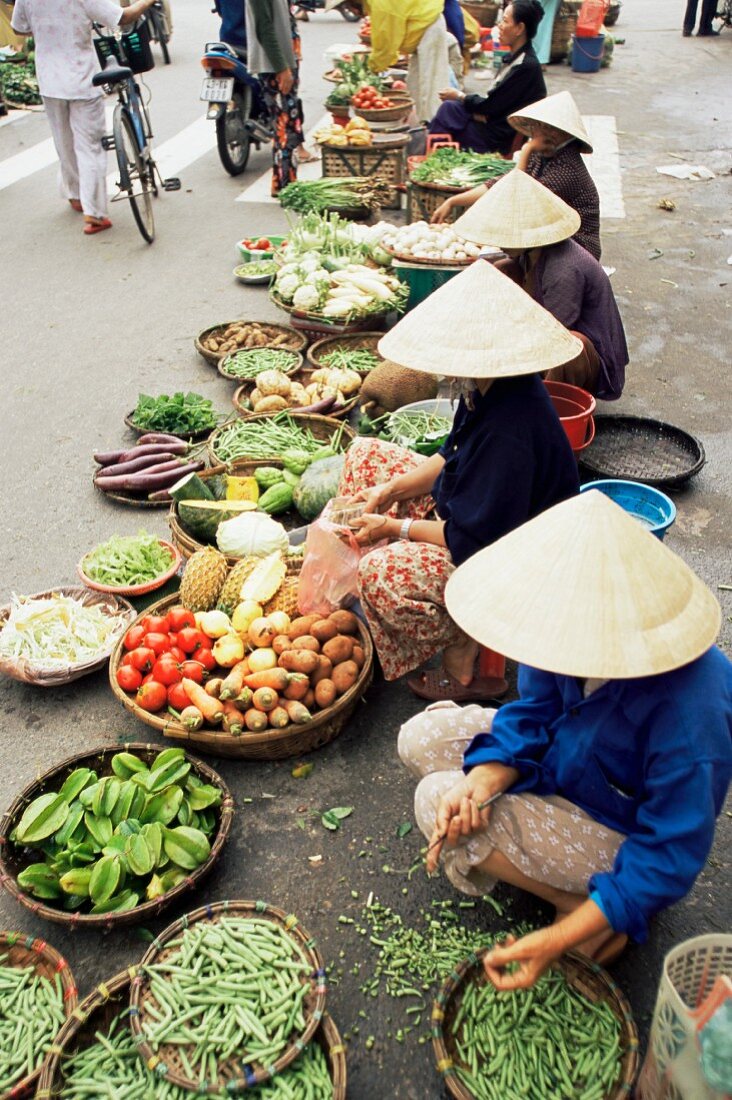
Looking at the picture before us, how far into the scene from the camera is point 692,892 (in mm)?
2477

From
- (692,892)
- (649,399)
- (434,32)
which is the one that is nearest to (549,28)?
(434,32)

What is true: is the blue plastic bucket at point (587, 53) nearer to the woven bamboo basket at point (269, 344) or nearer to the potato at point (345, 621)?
the woven bamboo basket at point (269, 344)

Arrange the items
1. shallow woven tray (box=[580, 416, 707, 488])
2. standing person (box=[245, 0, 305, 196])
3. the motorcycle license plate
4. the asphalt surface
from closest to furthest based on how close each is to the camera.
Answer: the asphalt surface → shallow woven tray (box=[580, 416, 707, 488]) → standing person (box=[245, 0, 305, 196]) → the motorcycle license plate

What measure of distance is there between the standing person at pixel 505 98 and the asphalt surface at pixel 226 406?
4.63ft

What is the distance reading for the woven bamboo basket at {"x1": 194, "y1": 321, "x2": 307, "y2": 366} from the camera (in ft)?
17.7

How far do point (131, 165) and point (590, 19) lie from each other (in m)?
10.3

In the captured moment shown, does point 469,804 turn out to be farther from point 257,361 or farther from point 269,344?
point 269,344

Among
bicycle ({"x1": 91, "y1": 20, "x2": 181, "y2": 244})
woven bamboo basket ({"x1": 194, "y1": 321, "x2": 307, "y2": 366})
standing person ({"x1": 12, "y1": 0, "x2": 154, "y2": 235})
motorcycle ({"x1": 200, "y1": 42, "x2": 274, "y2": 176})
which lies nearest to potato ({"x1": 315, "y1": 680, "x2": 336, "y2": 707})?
woven bamboo basket ({"x1": 194, "y1": 321, "x2": 307, "y2": 366})

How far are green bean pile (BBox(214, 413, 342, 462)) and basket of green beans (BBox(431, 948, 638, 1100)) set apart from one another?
8.79ft

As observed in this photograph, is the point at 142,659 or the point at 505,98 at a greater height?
the point at 505,98

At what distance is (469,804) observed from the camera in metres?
2.04

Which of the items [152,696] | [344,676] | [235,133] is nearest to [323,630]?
[344,676]

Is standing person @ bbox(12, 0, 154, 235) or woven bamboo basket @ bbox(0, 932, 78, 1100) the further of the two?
standing person @ bbox(12, 0, 154, 235)

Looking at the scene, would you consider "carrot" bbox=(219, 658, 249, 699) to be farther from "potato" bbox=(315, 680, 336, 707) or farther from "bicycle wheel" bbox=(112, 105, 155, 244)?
"bicycle wheel" bbox=(112, 105, 155, 244)
